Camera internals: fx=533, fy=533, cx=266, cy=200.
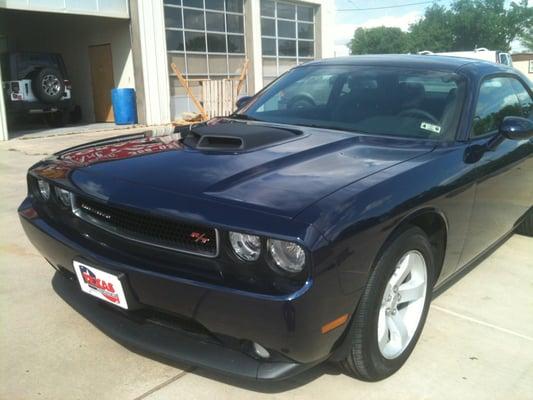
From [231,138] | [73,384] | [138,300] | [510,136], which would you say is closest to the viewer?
[138,300]

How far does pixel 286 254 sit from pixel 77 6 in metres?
12.2

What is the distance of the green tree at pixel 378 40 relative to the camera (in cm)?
9106

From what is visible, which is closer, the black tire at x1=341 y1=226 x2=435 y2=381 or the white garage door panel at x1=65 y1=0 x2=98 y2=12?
the black tire at x1=341 y1=226 x2=435 y2=381

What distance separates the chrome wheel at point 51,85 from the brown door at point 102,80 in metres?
1.69

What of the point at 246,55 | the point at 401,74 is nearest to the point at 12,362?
the point at 401,74

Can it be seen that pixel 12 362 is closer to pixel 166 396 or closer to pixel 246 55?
pixel 166 396

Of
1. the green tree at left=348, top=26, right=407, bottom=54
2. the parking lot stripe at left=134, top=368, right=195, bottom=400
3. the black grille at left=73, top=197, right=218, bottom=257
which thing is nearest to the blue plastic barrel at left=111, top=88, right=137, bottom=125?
the black grille at left=73, top=197, right=218, bottom=257

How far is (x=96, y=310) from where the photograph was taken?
257 centimetres

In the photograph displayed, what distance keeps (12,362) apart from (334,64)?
2.78 meters

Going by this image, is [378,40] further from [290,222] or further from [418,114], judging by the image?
[290,222]

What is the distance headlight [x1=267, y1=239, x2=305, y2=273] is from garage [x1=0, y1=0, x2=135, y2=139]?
1090cm

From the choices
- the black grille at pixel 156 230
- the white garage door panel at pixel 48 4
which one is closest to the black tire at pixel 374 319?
the black grille at pixel 156 230

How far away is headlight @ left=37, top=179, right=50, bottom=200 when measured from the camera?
290 centimetres

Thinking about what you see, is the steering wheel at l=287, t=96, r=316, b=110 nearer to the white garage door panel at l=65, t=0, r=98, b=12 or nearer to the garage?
the garage
